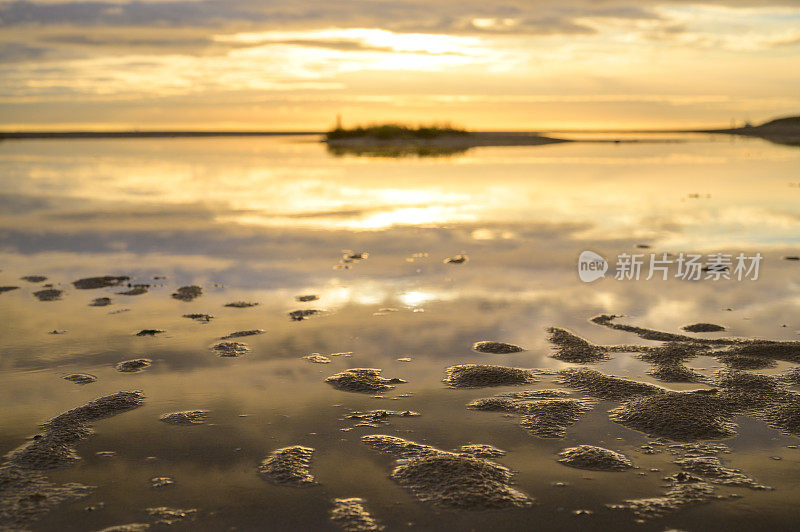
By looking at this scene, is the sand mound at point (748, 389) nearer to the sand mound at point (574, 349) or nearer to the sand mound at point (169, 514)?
the sand mound at point (574, 349)

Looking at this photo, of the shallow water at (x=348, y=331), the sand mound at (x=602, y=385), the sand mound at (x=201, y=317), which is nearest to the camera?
the shallow water at (x=348, y=331)

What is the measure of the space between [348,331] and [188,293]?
152 inches

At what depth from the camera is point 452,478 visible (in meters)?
5.68

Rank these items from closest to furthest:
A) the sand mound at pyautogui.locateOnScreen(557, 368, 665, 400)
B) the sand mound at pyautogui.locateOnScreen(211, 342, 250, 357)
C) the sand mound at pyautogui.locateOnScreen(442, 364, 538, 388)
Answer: the sand mound at pyautogui.locateOnScreen(557, 368, 665, 400) < the sand mound at pyautogui.locateOnScreen(442, 364, 538, 388) < the sand mound at pyautogui.locateOnScreen(211, 342, 250, 357)

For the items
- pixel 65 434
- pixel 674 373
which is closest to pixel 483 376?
pixel 674 373

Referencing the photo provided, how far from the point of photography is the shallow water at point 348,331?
5504 millimetres

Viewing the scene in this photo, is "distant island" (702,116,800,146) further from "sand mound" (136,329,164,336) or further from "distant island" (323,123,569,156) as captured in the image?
"sand mound" (136,329,164,336)

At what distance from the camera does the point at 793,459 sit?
235 inches

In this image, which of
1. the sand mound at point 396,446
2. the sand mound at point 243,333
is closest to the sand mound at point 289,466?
the sand mound at point 396,446

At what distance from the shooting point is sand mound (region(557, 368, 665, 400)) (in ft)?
24.6

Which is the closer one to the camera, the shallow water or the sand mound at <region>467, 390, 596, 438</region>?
the shallow water

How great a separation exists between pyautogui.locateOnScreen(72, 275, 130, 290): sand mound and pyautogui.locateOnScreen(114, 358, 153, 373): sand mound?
4.78 m

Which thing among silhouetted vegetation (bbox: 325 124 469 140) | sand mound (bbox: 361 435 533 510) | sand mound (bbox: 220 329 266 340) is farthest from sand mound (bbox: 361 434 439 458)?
silhouetted vegetation (bbox: 325 124 469 140)

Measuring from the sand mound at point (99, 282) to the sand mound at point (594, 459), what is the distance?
9883 mm
